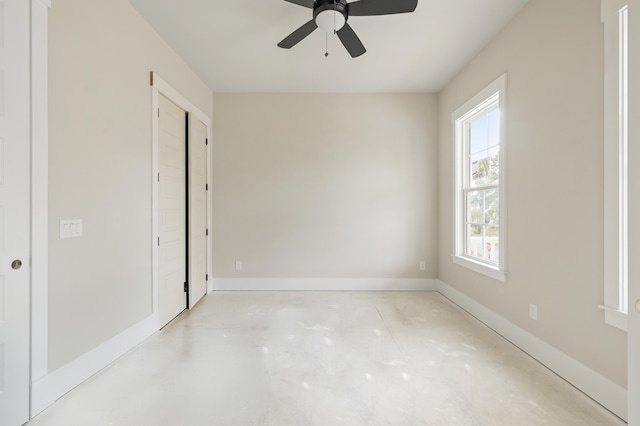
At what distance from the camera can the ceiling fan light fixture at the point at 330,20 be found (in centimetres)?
204

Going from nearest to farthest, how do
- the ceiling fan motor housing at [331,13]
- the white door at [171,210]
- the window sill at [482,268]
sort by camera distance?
the ceiling fan motor housing at [331,13] → the window sill at [482,268] → the white door at [171,210]

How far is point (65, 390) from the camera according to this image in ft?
5.84

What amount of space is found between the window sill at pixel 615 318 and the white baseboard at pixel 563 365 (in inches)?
13.5

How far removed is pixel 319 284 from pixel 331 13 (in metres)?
3.25

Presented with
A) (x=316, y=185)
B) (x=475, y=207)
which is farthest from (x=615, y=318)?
(x=316, y=185)

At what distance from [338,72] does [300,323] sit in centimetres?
296

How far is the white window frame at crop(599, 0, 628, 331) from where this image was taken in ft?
5.21

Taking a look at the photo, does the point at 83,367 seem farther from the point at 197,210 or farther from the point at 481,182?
the point at 481,182

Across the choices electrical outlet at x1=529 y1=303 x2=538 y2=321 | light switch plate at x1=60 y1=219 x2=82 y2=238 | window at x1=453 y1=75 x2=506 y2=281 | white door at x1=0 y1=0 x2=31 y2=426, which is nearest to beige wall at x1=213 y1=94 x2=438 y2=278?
window at x1=453 y1=75 x2=506 y2=281

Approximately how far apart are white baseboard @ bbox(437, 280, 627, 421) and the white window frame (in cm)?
39

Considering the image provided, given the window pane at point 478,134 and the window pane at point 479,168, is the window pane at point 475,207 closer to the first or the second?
the window pane at point 479,168

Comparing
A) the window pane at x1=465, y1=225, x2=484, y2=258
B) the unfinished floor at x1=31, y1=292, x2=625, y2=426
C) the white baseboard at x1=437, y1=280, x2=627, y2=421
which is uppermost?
the window pane at x1=465, y1=225, x2=484, y2=258

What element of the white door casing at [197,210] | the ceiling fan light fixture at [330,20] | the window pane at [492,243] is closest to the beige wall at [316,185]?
the white door casing at [197,210]

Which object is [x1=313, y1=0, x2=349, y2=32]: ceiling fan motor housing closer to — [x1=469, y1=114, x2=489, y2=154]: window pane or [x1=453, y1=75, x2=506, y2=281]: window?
[x1=453, y1=75, x2=506, y2=281]: window
